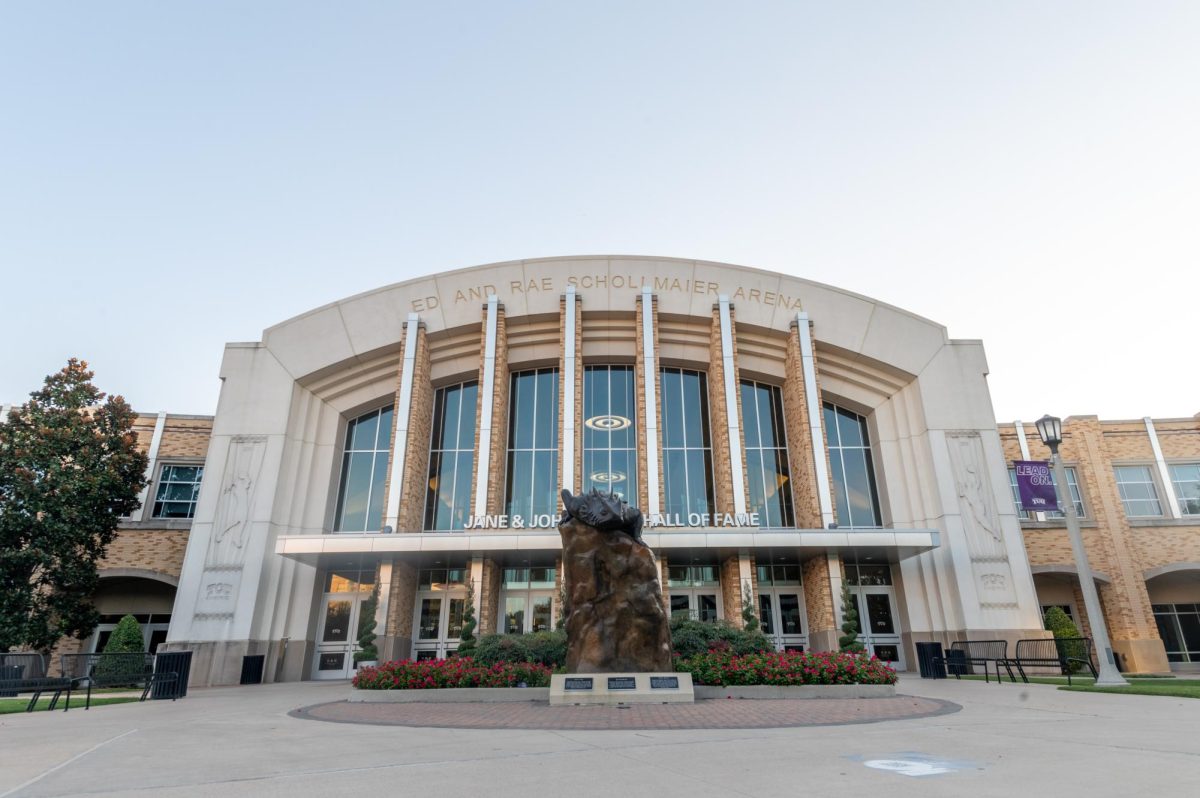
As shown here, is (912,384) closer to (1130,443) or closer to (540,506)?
(1130,443)

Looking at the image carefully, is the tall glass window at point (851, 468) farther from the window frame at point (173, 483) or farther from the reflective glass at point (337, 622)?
the window frame at point (173, 483)

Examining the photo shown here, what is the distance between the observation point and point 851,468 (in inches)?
1033

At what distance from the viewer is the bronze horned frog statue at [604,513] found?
41.4 ft

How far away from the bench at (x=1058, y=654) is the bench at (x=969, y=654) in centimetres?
61

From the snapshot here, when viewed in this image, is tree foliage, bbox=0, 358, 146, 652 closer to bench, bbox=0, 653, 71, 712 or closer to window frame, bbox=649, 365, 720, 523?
bench, bbox=0, 653, 71, 712

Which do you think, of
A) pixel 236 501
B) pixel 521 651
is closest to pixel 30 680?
pixel 521 651

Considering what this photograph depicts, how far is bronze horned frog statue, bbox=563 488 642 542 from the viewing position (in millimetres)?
12625

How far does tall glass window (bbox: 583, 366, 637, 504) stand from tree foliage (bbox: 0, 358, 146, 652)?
50.3 feet

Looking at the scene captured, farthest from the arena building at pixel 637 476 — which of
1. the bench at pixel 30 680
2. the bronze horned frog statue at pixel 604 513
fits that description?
the bronze horned frog statue at pixel 604 513

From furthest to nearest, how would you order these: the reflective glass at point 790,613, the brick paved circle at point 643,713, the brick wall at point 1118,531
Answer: the brick wall at point 1118,531 < the reflective glass at point 790,613 < the brick paved circle at point 643,713

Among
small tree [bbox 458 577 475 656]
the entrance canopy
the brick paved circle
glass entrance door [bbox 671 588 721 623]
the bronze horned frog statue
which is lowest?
the brick paved circle

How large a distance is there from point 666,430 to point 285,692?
1520 cm

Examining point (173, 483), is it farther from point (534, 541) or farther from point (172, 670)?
point (534, 541)

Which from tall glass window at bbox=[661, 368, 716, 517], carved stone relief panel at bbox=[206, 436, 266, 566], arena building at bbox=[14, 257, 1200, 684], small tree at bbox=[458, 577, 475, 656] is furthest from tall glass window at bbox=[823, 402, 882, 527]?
carved stone relief panel at bbox=[206, 436, 266, 566]
